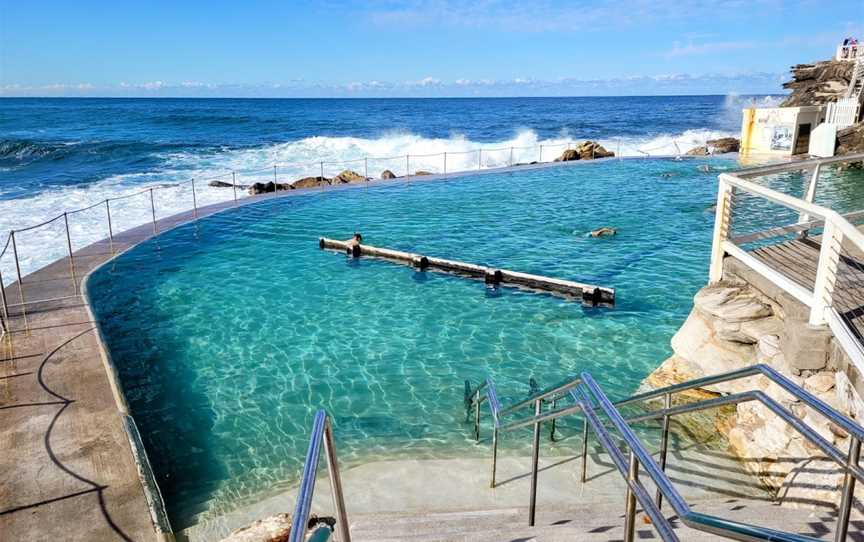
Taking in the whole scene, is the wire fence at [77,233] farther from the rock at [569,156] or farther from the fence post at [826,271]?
the fence post at [826,271]

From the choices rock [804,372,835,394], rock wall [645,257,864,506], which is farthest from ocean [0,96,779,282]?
rock [804,372,835,394]

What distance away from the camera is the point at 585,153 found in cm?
3212

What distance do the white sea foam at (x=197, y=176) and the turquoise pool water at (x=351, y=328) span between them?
3420 millimetres

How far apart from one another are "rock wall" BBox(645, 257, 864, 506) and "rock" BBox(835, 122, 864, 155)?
2409 centimetres

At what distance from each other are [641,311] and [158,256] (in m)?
10.7

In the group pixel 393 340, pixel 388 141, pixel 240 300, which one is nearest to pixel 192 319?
pixel 240 300

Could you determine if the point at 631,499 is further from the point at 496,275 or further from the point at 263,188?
the point at 263,188

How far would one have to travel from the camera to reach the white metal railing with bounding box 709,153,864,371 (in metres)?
5.11

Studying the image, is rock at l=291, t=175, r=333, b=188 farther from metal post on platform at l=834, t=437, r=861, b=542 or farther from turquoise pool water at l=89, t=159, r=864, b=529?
metal post on platform at l=834, t=437, r=861, b=542

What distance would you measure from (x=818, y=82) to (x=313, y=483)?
44.2 meters

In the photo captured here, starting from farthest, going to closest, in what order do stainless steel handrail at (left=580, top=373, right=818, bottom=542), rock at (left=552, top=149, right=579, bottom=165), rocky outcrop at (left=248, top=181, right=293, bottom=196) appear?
1. rock at (left=552, top=149, right=579, bottom=165)
2. rocky outcrop at (left=248, top=181, right=293, bottom=196)
3. stainless steel handrail at (left=580, top=373, right=818, bottom=542)

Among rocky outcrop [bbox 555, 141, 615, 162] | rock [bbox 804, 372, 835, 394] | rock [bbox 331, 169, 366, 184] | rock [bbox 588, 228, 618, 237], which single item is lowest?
rock [bbox 588, 228, 618, 237]

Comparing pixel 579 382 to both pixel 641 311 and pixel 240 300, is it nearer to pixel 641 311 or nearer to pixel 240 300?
pixel 641 311

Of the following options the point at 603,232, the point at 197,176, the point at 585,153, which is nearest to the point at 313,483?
the point at 603,232
